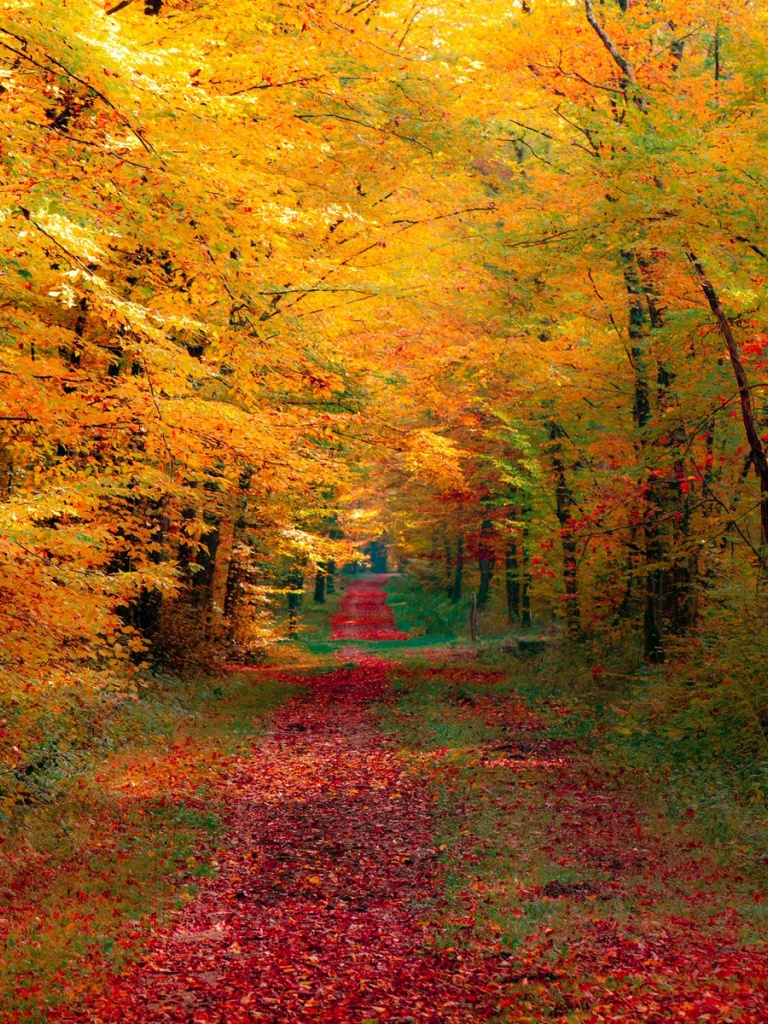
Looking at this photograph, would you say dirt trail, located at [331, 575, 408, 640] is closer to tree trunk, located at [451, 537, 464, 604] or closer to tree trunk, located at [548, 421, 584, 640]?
tree trunk, located at [451, 537, 464, 604]

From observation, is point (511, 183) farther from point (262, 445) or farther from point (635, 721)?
point (635, 721)

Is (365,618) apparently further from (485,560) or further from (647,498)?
(647,498)

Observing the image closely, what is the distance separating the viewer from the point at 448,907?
7.78 metres

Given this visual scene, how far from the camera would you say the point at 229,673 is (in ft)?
69.6

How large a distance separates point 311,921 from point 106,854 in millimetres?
2401

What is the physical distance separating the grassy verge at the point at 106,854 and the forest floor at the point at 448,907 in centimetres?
24

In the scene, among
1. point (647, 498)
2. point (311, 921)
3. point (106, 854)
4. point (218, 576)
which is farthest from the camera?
point (218, 576)

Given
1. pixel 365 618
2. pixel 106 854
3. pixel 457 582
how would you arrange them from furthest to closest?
pixel 365 618, pixel 457 582, pixel 106 854

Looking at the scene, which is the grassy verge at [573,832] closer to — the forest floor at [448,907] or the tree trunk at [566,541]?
the forest floor at [448,907]

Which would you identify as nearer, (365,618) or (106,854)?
(106,854)

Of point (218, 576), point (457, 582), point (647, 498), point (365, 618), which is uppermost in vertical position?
point (647, 498)

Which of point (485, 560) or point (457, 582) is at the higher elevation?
point (485, 560)

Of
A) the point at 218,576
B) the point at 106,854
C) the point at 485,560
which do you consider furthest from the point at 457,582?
the point at 106,854

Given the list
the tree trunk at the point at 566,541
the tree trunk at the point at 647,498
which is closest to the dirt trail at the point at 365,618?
the tree trunk at the point at 566,541
